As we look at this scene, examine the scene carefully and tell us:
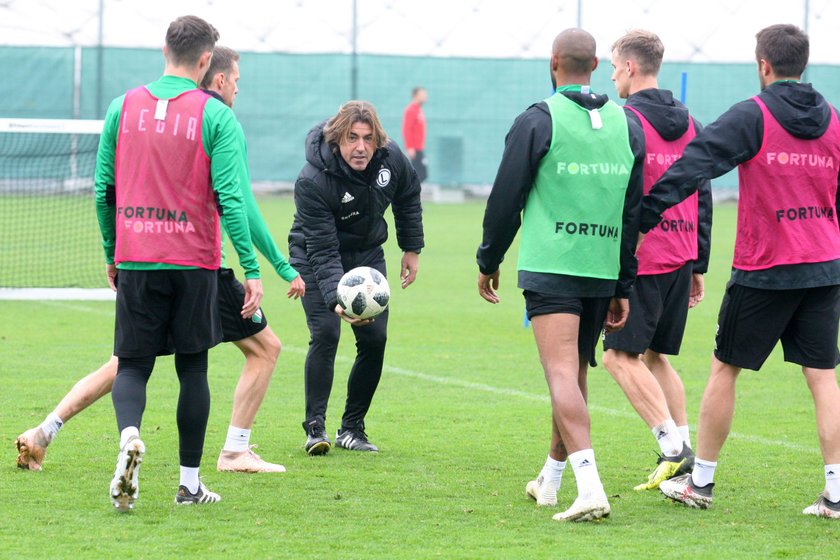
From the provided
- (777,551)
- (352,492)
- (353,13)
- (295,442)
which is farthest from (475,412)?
(353,13)

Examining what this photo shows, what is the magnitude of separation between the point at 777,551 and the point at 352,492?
199 centimetres

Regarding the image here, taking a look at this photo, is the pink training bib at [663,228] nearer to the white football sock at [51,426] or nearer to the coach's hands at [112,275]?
the coach's hands at [112,275]

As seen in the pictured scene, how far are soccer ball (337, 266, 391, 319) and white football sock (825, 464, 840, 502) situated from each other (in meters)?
2.40

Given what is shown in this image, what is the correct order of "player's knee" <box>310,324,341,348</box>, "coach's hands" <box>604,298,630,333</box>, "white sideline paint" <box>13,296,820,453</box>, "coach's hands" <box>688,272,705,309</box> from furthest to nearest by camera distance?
"white sideline paint" <box>13,296,820,453</box> → "player's knee" <box>310,324,341,348</box> → "coach's hands" <box>688,272,705,309</box> → "coach's hands" <box>604,298,630,333</box>

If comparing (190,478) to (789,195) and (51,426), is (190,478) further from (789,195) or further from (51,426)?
(789,195)

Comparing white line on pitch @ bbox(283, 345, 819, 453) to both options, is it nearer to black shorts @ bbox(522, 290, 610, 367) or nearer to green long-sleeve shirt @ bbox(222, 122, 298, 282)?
black shorts @ bbox(522, 290, 610, 367)

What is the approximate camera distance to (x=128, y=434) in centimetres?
528

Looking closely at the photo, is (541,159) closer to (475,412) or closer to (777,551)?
(777,551)

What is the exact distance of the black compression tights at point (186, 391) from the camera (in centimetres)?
551

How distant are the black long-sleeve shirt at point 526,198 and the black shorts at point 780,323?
1.74 ft

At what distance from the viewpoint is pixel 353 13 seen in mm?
33688

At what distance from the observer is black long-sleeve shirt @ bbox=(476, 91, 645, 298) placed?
532 centimetres

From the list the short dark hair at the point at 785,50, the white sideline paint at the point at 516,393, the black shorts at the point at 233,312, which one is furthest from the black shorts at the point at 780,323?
the black shorts at the point at 233,312

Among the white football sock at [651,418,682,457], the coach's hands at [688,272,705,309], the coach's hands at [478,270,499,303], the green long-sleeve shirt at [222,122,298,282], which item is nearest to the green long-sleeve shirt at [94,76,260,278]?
the green long-sleeve shirt at [222,122,298,282]
